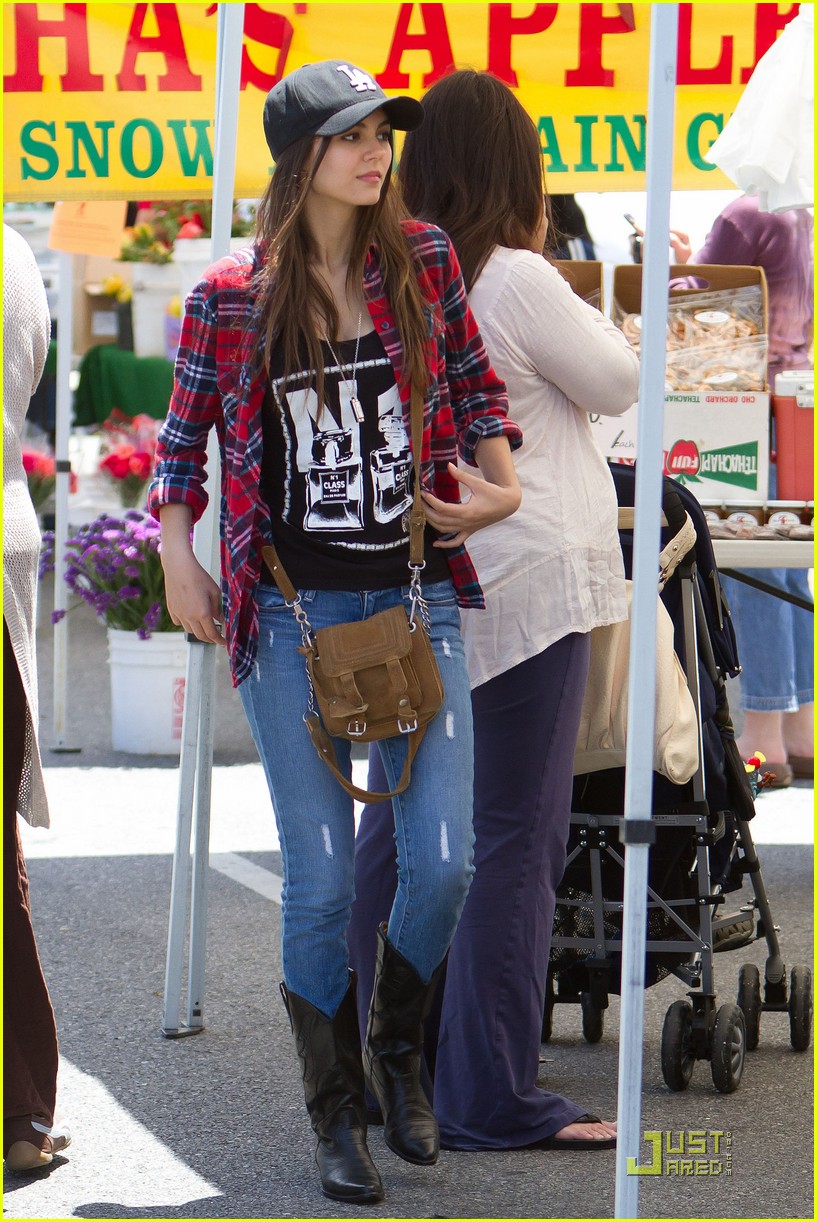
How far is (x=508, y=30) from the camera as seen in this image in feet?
17.3

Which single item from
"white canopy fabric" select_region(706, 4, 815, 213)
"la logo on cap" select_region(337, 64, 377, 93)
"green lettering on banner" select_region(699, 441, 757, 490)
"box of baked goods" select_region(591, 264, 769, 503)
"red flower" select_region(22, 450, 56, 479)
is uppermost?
"white canopy fabric" select_region(706, 4, 815, 213)

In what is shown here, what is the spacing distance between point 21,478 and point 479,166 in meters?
0.98

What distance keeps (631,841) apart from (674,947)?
1126 mm

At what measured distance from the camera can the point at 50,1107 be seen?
3150mm

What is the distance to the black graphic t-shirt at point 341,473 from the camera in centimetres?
276

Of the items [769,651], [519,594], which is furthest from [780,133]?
[769,651]

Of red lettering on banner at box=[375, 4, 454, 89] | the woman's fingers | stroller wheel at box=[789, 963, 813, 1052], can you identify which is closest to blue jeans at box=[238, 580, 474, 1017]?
the woman's fingers

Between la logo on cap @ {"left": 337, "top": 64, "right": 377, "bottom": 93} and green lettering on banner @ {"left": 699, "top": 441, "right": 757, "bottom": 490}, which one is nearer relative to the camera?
la logo on cap @ {"left": 337, "top": 64, "right": 377, "bottom": 93}

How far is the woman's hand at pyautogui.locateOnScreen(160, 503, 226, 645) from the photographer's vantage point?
2867 mm

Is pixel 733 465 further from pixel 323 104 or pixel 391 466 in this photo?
pixel 323 104

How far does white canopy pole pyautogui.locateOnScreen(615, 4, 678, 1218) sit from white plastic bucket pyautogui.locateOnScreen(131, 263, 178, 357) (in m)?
7.46

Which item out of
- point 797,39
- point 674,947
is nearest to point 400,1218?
point 674,947

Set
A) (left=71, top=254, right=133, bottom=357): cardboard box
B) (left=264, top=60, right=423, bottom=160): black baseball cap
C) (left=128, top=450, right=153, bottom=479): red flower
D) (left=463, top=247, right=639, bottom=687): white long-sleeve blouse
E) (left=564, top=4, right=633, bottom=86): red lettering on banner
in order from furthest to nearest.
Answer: (left=71, top=254, right=133, bottom=357): cardboard box
(left=128, top=450, right=153, bottom=479): red flower
(left=564, top=4, right=633, bottom=86): red lettering on banner
(left=463, top=247, right=639, bottom=687): white long-sleeve blouse
(left=264, top=60, right=423, bottom=160): black baseball cap

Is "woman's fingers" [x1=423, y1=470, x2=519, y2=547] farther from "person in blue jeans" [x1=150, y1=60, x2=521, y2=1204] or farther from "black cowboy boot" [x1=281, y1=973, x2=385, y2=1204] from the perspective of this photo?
"black cowboy boot" [x1=281, y1=973, x2=385, y2=1204]
